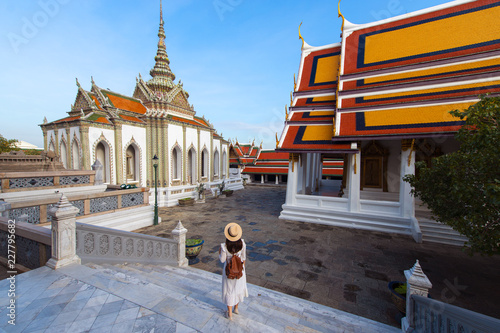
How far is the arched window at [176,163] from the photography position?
61.6 feet

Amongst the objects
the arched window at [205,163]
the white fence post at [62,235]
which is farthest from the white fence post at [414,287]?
the arched window at [205,163]

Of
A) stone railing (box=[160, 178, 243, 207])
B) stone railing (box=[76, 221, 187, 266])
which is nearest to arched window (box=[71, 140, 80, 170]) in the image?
stone railing (box=[160, 178, 243, 207])

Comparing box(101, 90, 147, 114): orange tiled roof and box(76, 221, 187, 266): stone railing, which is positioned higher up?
box(101, 90, 147, 114): orange tiled roof

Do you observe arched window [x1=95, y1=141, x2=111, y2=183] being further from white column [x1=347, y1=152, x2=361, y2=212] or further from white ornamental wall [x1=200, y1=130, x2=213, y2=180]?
white column [x1=347, y1=152, x2=361, y2=212]

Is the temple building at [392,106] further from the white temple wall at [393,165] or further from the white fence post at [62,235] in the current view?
the white fence post at [62,235]

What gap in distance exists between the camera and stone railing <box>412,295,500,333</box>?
241 cm

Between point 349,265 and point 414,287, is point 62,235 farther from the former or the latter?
point 349,265

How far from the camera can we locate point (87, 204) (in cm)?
895

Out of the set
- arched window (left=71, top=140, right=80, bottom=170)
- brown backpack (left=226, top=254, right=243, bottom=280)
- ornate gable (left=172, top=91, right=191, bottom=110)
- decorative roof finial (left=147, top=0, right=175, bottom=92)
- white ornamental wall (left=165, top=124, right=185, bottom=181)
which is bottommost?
brown backpack (left=226, top=254, right=243, bottom=280)

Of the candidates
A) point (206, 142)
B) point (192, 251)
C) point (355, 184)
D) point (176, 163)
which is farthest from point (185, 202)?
point (355, 184)

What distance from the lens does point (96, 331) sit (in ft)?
9.27

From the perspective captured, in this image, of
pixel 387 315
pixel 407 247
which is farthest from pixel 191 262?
pixel 407 247

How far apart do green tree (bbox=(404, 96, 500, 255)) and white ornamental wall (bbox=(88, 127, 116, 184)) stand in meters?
18.2

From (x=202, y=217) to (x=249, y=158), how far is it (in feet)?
68.0
